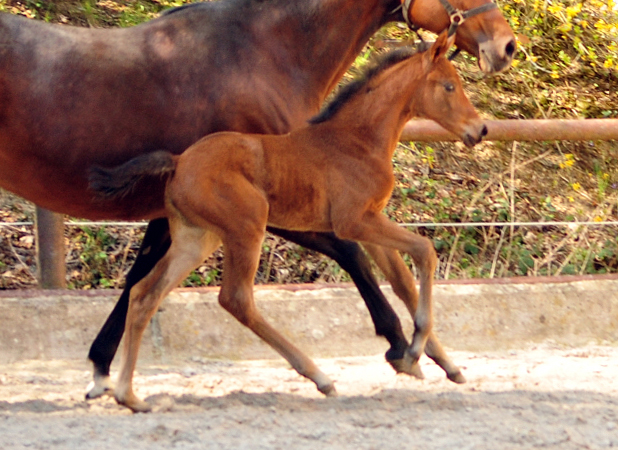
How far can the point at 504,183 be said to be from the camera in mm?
6691

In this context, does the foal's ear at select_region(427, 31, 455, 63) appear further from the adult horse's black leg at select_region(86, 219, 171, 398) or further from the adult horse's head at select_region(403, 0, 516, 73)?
the adult horse's black leg at select_region(86, 219, 171, 398)

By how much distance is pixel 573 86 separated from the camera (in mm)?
7613

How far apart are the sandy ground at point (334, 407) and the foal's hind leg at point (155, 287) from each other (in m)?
0.16

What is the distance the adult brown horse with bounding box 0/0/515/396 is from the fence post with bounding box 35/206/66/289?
2.91 ft

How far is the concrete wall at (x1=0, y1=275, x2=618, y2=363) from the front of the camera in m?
4.38

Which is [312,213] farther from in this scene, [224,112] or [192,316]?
[192,316]

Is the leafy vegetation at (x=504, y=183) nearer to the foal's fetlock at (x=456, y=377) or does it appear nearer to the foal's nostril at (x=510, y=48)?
the foal's nostril at (x=510, y=48)

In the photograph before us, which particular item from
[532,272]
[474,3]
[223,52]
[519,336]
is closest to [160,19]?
[223,52]

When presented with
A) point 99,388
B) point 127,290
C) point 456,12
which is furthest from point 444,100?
point 99,388

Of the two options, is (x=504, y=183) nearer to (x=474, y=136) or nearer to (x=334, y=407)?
(x=474, y=136)

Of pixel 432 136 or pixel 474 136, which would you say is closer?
pixel 474 136

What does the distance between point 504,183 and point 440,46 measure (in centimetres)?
332

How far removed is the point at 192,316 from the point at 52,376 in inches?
30.6

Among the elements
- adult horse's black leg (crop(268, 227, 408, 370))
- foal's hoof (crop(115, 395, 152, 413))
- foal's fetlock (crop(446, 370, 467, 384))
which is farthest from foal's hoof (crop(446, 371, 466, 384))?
foal's hoof (crop(115, 395, 152, 413))
